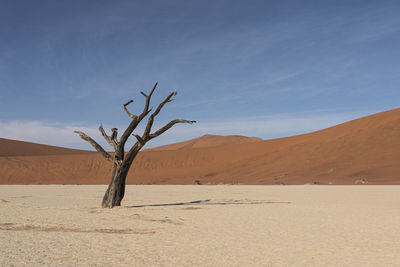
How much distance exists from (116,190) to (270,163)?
30176mm

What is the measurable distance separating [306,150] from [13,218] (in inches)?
1440

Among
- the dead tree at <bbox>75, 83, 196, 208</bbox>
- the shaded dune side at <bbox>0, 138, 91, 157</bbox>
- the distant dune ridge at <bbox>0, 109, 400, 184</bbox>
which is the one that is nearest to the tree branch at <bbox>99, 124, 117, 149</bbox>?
the dead tree at <bbox>75, 83, 196, 208</bbox>

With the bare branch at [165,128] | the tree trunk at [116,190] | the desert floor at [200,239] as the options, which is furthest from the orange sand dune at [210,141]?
the desert floor at [200,239]

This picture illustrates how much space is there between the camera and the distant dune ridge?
32594mm

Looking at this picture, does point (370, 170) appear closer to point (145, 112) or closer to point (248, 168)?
point (248, 168)

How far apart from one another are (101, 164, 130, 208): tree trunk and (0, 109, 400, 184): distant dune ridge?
20270mm

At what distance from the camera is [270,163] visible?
4159cm

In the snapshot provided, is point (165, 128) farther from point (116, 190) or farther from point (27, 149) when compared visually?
point (27, 149)

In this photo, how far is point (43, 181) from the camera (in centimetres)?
4738

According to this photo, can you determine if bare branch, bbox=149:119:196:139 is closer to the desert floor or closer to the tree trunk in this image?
the tree trunk

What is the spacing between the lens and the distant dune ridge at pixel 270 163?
107 ft

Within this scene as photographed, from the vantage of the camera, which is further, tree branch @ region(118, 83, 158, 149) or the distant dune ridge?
the distant dune ridge

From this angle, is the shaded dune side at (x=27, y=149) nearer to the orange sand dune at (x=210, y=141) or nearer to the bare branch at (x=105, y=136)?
the orange sand dune at (x=210, y=141)

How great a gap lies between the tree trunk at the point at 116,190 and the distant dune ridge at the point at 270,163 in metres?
20.3
